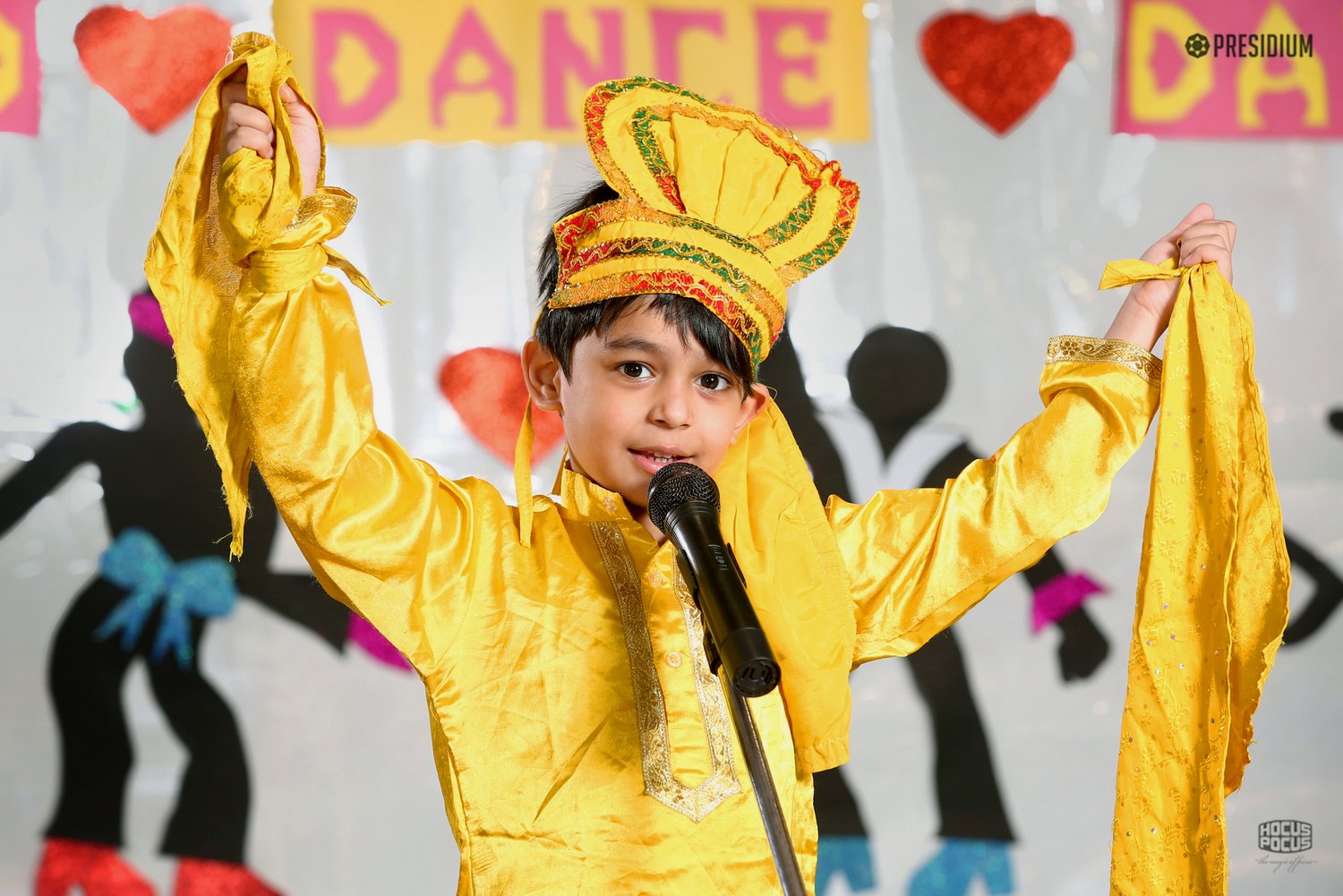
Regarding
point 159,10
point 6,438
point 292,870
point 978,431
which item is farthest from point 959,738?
point 159,10

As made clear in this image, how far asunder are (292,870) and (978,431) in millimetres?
1379

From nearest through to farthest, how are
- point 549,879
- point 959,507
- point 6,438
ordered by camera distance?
1. point 549,879
2. point 959,507
3. point 6,438

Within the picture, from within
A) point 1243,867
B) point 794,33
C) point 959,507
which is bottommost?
point 1243,867

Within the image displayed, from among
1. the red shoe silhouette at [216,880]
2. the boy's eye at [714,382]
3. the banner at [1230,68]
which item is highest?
the banner at [1230,68]

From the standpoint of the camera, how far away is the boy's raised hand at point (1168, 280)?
4.00 feet

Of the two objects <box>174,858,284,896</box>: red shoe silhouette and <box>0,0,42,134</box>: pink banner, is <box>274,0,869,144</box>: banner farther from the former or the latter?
<box>174,858,284,896</box>: red shoe silhouette

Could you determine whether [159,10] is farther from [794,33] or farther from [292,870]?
[292,870]

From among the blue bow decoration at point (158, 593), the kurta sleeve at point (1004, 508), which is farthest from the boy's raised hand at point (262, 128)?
the blue bow decoration at point (158, 593)

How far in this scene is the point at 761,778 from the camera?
0.77 meters

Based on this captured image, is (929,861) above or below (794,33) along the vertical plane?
below

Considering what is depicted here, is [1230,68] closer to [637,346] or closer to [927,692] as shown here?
[927,692]

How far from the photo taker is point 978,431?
2.15m

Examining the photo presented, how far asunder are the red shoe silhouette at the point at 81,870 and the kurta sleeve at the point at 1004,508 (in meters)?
1.42

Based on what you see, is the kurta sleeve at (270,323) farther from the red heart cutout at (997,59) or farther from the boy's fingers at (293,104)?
the red heart cutout at (997,59)
